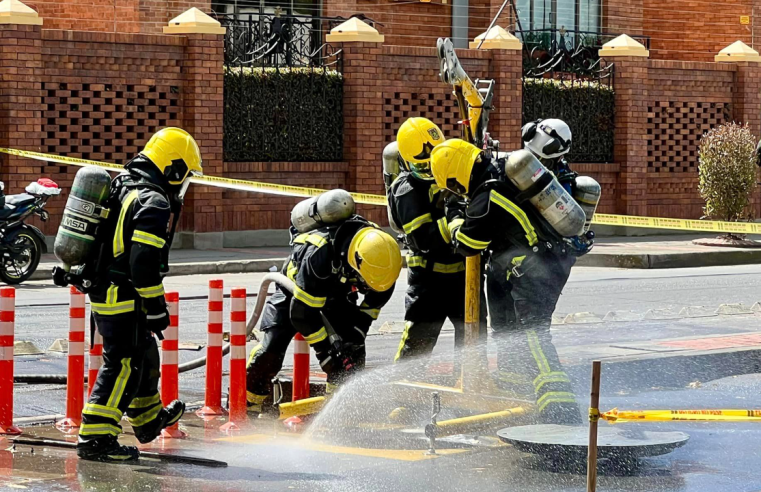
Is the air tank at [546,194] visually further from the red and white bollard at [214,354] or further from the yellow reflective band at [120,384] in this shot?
the yellow reflective band at [120,384]

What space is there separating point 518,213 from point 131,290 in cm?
222

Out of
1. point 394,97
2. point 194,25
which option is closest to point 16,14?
point 194,25

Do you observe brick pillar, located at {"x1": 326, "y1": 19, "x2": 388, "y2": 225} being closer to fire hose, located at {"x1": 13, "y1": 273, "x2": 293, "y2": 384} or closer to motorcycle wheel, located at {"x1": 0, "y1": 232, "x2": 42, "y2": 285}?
motorcycle wheel, located at {"x1": 0, "y1": 232, "x2": 42, "y2": 285}

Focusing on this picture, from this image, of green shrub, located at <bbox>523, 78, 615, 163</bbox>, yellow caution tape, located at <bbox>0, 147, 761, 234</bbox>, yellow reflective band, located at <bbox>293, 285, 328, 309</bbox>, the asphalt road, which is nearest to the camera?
the asphalt road

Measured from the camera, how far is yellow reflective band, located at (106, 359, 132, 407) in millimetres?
7056

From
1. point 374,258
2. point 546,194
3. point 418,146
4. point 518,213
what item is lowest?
point 374,258

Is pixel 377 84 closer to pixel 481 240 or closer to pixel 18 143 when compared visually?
pixel 18 143

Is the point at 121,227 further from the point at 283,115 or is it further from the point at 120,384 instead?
the point at 283,115

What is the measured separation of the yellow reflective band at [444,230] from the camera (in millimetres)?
8445

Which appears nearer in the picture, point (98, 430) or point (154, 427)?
point (98, 430)

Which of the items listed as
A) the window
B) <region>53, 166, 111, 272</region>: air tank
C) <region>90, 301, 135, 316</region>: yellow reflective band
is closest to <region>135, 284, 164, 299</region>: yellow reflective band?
<region>90, 301, 135, 316</region>: yellow reflective band

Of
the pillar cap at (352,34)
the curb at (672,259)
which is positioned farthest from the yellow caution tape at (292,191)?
the pillar cap at (352,34)

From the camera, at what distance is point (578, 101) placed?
23.9 metres

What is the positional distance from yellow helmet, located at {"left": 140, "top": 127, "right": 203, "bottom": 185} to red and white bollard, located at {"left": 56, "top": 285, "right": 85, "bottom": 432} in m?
0.96
